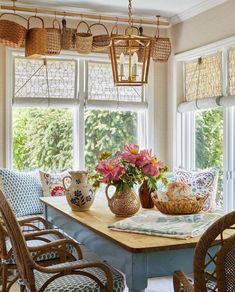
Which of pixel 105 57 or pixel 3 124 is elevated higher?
pixel 105 57

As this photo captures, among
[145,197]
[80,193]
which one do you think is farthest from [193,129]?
[80,193]

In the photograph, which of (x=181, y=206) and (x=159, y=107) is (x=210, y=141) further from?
(x=181, y=206)

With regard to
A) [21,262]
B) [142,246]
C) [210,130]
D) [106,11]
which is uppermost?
[106,11]

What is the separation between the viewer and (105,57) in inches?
203

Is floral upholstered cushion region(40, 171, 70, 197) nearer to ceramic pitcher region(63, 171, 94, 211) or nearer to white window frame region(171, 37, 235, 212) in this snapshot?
white window frame region(171, 37, 235, 212)

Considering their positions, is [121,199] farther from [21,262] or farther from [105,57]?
[105,57]

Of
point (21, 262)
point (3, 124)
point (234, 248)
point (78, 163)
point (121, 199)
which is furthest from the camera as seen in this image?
point (78, 163)

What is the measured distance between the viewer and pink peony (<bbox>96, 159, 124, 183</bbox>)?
8.20 feet

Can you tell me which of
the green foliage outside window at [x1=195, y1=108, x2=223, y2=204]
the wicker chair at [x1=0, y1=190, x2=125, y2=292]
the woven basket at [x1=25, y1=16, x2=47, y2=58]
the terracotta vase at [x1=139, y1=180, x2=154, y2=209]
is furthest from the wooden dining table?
the green foliage outside window at [x1=195, y1=108, x2=223, y2=204]

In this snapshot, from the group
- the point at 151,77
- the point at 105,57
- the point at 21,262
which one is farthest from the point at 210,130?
the point at 21,262

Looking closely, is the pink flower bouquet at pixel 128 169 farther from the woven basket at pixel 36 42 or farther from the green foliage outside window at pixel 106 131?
the green foliage outside window at pixel 106 131

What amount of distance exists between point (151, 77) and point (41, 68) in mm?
1287

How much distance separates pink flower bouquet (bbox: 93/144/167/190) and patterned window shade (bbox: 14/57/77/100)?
2.50m

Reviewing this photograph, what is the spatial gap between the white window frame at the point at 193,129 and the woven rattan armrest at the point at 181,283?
2.48 m
